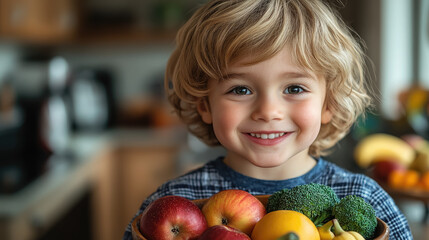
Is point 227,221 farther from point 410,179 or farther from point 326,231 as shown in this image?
point 410,179

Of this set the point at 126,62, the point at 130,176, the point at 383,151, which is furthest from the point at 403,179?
the point at 126,62

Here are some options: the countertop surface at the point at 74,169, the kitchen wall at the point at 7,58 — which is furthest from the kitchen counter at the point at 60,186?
the kitchen wall at the point at 7,58

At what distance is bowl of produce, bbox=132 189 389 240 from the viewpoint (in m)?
0.62

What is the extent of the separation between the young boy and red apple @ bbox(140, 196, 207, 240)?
0.16m

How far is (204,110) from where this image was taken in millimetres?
953

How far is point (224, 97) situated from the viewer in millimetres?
818

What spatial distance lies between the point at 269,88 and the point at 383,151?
1.44 meters

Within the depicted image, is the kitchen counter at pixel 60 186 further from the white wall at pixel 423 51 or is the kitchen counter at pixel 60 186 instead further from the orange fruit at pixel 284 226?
the white wall at pixel 423 51

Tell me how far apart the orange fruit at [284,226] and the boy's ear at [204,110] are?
0.32 metres

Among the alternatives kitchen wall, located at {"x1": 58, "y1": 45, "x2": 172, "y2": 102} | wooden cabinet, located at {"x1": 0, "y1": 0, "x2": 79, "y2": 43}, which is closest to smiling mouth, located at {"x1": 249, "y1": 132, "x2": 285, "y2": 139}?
wooden cabinet, located at {"x1": 0, "y1": 0, "x2": 79, "y2": 43}

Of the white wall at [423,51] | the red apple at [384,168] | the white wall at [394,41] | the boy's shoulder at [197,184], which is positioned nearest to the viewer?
the boy's shoulder at [197,184]

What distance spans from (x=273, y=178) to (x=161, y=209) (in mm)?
289

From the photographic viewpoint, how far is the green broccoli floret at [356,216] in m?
0.66

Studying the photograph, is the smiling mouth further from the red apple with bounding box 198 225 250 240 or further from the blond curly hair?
the red apple with bounding box 198 225 250 240
